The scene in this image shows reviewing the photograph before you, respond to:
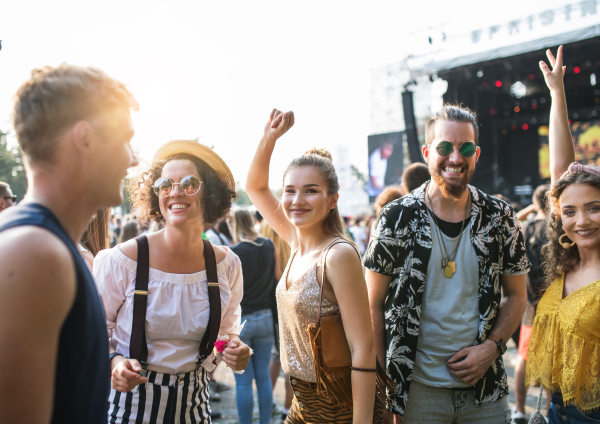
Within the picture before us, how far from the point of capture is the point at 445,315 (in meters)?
2.07

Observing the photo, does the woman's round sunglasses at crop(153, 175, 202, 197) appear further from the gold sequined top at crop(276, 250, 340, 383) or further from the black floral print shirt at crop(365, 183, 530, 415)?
the black floral print shirt at crop(365, 183, 530, 415)

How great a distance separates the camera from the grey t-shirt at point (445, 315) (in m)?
2.04

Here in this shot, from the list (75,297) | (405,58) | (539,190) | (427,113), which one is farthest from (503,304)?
(427,113)

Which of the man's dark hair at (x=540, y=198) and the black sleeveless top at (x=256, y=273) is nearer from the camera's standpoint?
the black sleeveless top at (x=256, y=273)

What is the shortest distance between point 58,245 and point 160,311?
3.67 ft

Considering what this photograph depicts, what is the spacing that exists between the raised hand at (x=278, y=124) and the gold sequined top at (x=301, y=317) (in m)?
0.73

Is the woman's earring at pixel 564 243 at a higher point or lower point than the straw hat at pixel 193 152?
lower

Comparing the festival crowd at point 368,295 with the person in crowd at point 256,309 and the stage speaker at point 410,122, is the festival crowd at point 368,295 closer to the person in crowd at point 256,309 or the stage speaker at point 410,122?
the person in crowd at point 256,309

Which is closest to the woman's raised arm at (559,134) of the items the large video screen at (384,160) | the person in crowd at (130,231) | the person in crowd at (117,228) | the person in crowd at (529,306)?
the person in crowd at (529,306)

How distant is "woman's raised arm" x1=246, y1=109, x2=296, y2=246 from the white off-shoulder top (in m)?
0.59

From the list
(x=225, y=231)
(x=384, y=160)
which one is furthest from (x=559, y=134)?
(x=384, y=160)

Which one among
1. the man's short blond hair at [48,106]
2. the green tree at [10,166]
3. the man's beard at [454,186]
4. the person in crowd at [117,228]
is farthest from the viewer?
the green tree at [10,166]

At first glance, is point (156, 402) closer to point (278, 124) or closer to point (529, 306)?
point (278, 124)


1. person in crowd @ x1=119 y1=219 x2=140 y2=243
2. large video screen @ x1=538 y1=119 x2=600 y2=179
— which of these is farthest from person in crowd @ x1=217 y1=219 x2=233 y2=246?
large video screen @ x1=538 y1=119 x2=600 y2=179
